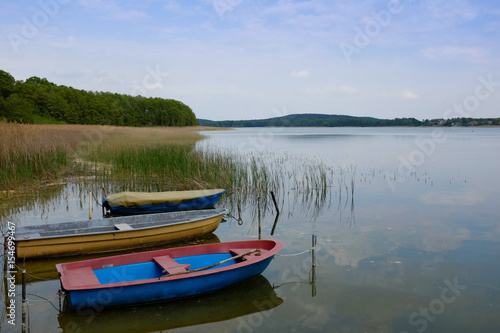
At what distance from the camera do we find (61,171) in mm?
13180

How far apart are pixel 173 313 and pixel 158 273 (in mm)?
776

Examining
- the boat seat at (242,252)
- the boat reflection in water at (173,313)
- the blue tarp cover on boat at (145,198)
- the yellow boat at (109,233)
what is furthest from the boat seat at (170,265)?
the blue tarp cover on boat at (145,198)

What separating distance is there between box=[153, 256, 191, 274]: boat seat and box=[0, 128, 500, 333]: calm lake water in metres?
0.41

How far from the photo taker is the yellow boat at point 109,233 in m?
6.44

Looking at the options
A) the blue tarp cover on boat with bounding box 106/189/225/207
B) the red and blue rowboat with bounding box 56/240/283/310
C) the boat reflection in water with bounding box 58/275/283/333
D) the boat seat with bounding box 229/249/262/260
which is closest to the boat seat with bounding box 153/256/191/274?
the red and blue rowboat with bounding box 56/240/283/310

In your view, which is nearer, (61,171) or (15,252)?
(15,252)

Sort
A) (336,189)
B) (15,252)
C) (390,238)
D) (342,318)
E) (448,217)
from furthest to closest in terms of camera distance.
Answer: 1. (336,189)
2. (448,217)
3. (390,238)
4. (15,252)
5. (342,318)

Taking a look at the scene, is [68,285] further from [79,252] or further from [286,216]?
[286,216]

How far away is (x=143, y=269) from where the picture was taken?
560 centimetres

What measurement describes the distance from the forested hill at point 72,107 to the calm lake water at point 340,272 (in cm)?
2016

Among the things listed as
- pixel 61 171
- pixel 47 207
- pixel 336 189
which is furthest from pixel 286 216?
pixel 61 171

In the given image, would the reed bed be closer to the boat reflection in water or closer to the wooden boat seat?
the boat reflection in water

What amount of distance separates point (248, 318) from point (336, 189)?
861cm

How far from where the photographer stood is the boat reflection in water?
464cm
